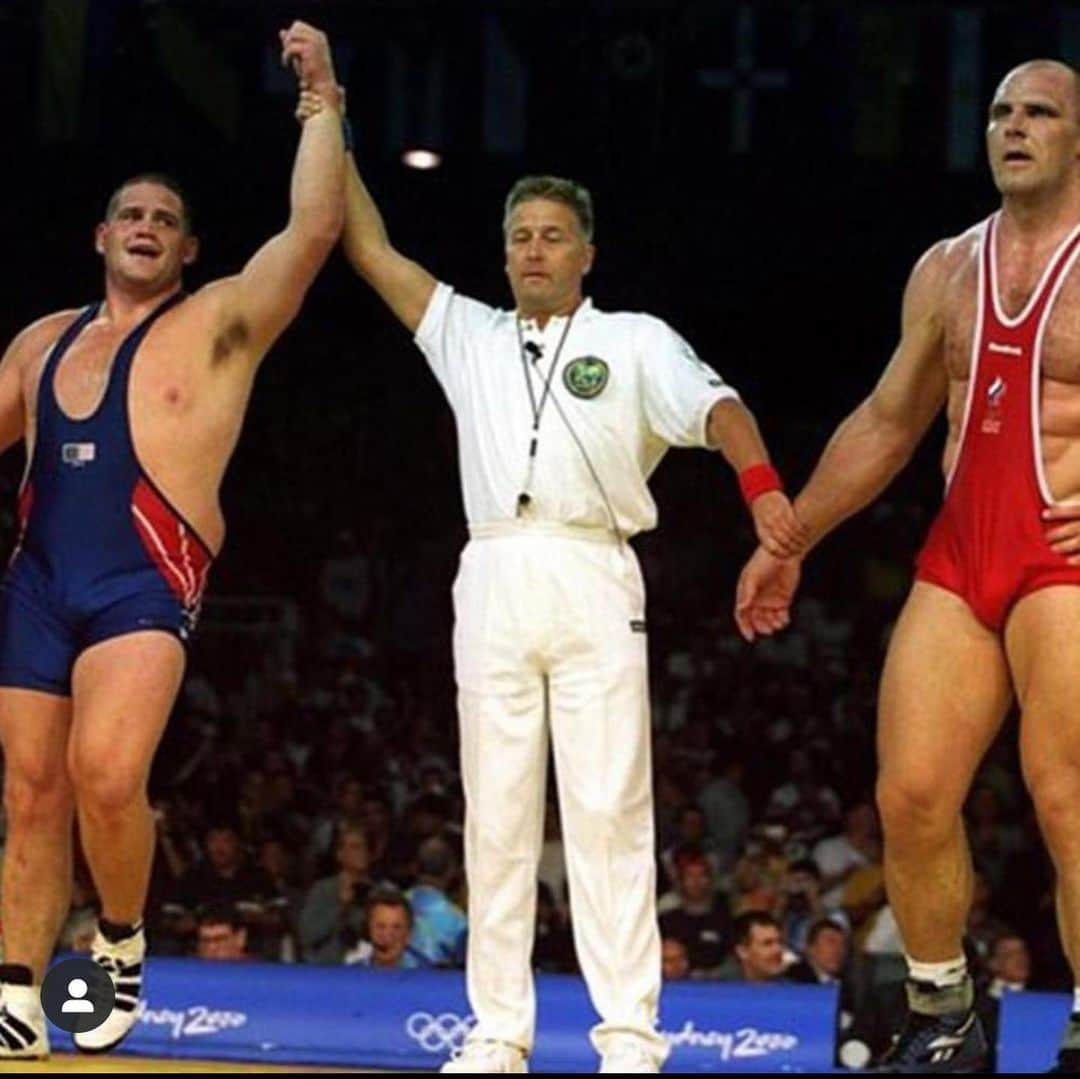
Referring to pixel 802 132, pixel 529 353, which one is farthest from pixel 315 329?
pixel 529 353

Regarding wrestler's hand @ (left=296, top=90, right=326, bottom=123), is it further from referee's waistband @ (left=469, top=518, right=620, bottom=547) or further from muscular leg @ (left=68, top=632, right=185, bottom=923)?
muscular leg @ (left=68, top=632, right=185, bottom=923)

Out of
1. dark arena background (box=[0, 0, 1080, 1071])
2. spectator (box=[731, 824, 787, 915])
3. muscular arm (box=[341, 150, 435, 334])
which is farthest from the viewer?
spectator (box=[731, 824, 787, 915])

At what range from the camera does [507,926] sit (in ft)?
22.1

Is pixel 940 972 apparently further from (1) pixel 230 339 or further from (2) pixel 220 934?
(2) pixel 220 934

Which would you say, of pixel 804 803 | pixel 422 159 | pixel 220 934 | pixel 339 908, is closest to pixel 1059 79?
pixel 220 934

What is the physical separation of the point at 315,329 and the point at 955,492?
1064 cm

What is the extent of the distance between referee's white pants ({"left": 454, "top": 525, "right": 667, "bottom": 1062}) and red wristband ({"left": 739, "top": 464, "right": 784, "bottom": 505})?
1.27ft

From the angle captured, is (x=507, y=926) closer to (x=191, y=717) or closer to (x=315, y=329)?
(x=191, y=717)

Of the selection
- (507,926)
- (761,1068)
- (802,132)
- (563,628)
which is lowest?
(761,1068)

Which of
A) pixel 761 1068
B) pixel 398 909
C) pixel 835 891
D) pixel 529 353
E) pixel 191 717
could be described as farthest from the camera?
pixel 191 717

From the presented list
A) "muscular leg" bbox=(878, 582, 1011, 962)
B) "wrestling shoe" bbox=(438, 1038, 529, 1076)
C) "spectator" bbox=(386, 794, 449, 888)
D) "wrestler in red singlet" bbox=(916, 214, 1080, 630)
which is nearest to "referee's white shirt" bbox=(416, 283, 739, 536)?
"wrestler in red singlet" bbox=(916, 214, 1080, 630)

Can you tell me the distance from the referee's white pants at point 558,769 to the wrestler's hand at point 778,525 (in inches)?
15.4

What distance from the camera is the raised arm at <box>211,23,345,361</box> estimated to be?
7129mm

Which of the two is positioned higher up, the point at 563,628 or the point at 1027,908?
the point at 563,628
